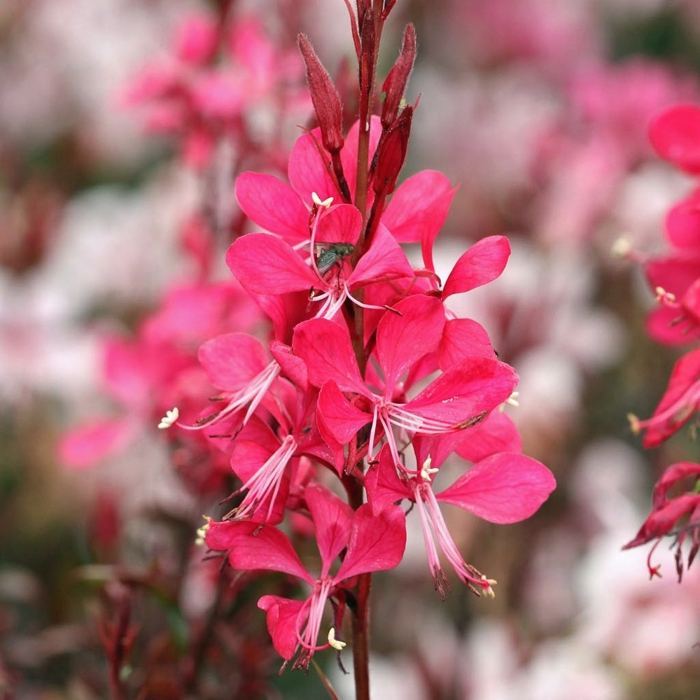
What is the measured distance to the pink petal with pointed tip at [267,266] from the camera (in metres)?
0.35

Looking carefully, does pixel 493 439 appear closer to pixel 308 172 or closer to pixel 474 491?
pixel 474 491

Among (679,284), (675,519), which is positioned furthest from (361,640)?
(679,284)

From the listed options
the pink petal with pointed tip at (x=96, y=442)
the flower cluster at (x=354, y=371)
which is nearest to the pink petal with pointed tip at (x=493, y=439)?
the flower cluster at (x=354, y=371)

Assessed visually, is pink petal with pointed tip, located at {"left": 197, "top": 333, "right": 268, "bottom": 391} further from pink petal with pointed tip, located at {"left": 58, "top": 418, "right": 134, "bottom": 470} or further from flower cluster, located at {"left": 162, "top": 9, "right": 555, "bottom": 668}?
pink petal with pointed tip, located at {"left": 58, "top": 418, "right": 134, "bottom": 470}

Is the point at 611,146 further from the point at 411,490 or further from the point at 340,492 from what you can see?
the point at 411,490

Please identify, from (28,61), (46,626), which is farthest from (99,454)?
(28,61)

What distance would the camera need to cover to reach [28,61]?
55.0 inches

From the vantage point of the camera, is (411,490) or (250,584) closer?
(411,490)

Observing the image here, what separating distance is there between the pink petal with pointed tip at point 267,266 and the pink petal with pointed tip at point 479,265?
6 cm

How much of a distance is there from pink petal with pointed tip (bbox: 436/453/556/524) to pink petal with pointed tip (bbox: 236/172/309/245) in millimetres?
123

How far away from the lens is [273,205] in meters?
0.38

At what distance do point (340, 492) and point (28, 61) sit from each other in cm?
93

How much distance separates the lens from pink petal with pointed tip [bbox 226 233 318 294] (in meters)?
0.35

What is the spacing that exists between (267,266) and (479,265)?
0.08 metres
